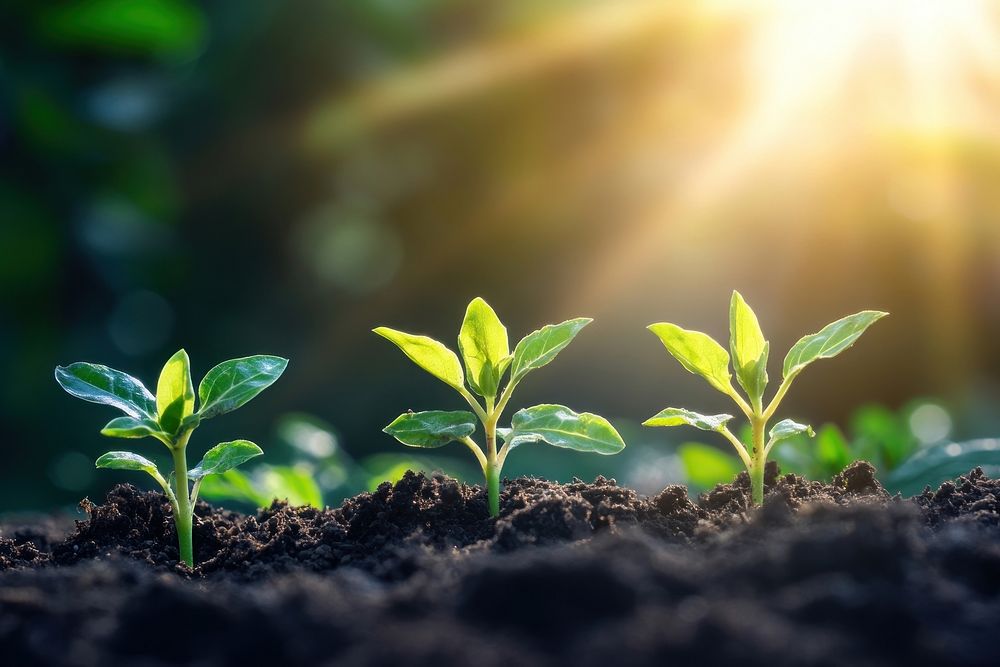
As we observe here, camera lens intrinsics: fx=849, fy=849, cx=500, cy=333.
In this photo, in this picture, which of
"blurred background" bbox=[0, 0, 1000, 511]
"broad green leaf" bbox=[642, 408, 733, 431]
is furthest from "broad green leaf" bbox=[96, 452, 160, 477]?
"blurred background" bbox=[0, 0, 1000, 511]

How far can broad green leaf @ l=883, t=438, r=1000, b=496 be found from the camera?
1.66 m

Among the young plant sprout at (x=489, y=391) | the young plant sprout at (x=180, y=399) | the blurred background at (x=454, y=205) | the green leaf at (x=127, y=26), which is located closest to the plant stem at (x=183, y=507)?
the young plant sprout at (x=180, y=399)

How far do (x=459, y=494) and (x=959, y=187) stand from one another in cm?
388

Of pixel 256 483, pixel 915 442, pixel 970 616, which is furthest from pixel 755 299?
pixel 970 616

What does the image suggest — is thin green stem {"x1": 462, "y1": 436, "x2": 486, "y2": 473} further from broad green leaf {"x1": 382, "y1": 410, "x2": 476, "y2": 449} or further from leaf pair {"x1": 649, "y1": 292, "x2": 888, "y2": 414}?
leaf pair {"x1": 649, "y1": 292, "x2": 888, "y2": 414}

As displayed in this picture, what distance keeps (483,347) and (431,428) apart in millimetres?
147

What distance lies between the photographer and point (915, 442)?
7.40 ft

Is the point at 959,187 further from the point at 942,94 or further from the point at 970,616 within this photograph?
the point at 970,616

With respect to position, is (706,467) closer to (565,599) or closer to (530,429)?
(530,429)

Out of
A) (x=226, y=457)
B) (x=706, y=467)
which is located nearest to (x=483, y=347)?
(x=226, y=457)

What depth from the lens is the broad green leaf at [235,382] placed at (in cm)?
126

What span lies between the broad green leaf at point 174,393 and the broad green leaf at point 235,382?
0.07 feet

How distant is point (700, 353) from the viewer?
4.25 ft

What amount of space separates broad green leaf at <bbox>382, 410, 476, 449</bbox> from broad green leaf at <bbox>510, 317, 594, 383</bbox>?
103 mm
